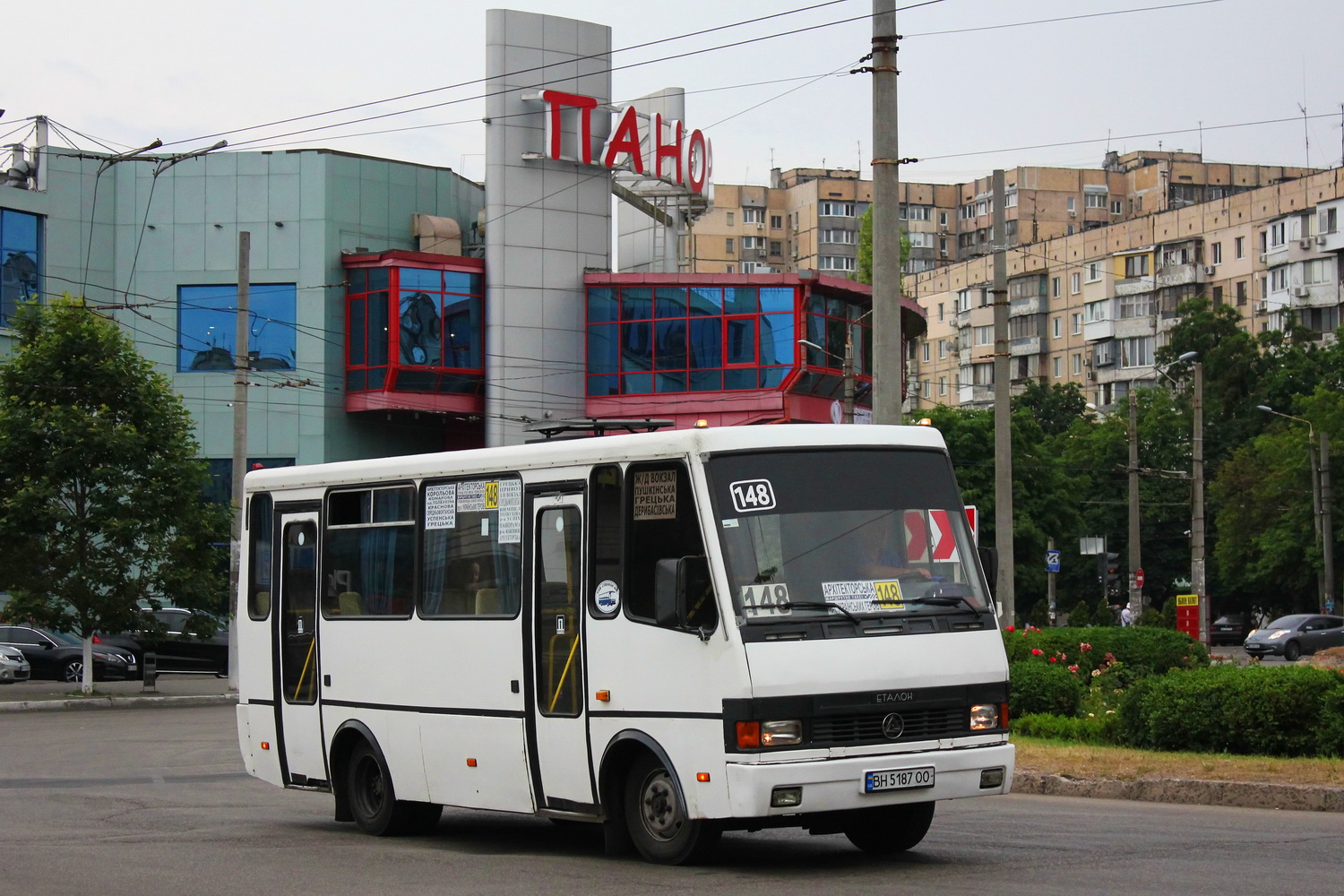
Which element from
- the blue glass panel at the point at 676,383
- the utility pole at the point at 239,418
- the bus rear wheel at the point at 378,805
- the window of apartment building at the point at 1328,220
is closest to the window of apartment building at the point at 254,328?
the blue glass panel at the point at 676,383

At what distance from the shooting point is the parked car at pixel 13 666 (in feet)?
120

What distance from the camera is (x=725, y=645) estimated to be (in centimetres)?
970

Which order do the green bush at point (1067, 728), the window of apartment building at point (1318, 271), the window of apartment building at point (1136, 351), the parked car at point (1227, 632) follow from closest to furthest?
the green bush at point (1067, 728) < the parked car at point (1227, 632) < the window of apartment building at point (1318, 271) < the window of apartment building at point (1136, 351)

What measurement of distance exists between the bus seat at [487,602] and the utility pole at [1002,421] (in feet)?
43.0

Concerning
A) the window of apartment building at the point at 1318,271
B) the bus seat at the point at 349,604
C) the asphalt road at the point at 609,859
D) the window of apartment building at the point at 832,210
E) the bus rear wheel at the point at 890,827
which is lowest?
the asphalt road at the point at 609,859

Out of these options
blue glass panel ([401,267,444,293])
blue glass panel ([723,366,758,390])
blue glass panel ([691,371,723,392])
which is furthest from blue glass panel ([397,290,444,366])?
blue glass panel ([723,366,758,390])

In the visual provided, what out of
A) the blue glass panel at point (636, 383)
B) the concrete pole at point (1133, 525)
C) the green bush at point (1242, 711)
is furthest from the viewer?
the blue glass panel at point (636, 383)

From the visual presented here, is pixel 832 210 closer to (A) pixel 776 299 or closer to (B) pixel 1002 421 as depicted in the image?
(A) pixel 776 299

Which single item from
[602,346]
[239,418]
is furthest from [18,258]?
[239,418]

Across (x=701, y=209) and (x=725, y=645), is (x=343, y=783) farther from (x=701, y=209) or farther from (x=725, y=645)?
(x=701, y=209)

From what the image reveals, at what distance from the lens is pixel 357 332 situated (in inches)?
1923

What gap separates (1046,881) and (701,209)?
48.6 meters

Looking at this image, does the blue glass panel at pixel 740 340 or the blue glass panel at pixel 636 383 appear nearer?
the blue glass panel at pixel 740 340

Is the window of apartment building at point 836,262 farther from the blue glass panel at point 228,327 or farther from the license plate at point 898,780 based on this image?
the license plate at point 898,780
